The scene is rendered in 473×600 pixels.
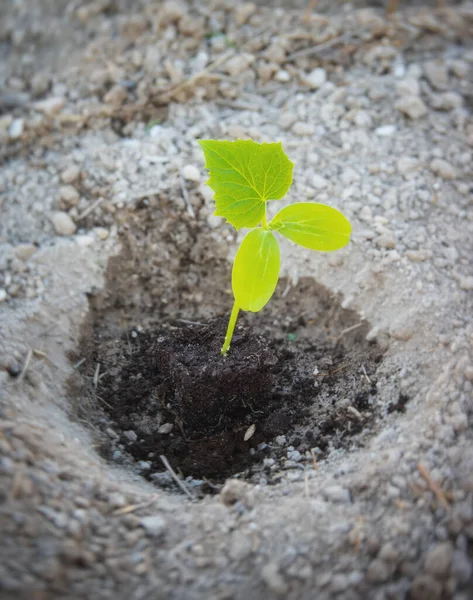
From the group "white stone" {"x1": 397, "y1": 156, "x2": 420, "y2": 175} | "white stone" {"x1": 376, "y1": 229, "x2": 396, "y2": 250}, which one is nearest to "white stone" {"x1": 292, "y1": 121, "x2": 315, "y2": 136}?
"white stone" {"x1": 397, "y1": 156, "x2": 420, "y2": 175}

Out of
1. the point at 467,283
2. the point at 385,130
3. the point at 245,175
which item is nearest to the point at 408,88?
the point at 385,130

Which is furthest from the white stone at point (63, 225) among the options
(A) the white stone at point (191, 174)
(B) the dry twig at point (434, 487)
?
(B) the dry twig at point (434, 487)

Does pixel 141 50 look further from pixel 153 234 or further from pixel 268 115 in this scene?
pixel 153 234

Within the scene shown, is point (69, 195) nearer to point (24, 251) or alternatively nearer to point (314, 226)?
point (24, 251)

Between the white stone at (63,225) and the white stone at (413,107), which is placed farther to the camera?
the white stone at (413,107)

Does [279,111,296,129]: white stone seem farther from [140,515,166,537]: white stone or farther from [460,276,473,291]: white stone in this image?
[140,515,166,537]: white stone

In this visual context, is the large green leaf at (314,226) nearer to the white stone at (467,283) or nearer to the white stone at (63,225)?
the white stone at (467,283)
